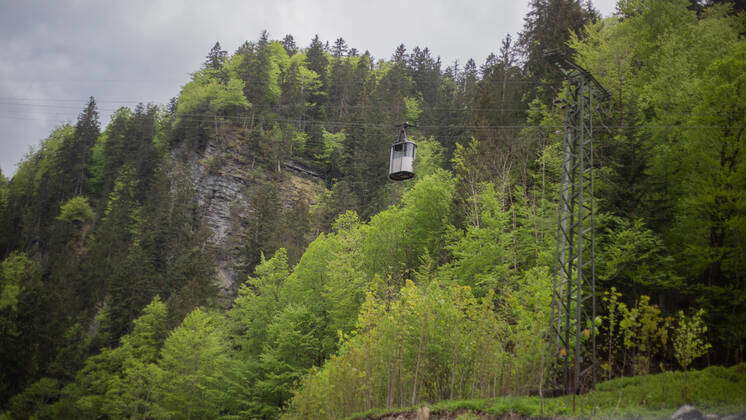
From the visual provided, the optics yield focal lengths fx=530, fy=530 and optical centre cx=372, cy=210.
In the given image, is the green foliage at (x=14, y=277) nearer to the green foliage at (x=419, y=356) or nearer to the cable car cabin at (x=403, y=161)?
the green foliage at (x=419, y=356)

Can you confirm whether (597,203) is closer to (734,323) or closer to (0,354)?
(734,323)

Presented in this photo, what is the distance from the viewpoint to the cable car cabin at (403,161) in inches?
661

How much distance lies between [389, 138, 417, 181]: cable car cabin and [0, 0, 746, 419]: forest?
13.5 ft

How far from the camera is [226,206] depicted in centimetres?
5688

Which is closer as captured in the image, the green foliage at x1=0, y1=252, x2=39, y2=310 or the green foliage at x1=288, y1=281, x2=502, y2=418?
the green foliage at x1=288, y1=281, x2=502, y2=418

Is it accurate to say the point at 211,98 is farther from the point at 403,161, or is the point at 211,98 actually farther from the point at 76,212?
the point at 403,161

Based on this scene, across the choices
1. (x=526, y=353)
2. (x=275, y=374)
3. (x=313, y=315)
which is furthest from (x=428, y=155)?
(x=526, y=353)

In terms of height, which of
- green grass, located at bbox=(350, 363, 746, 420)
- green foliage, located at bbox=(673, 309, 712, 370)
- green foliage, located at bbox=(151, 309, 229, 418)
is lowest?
green foliage, located at bbox=(151, 309, 229, 418)

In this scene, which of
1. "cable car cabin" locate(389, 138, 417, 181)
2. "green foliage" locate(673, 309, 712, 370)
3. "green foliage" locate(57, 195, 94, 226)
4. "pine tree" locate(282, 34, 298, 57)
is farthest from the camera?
"pine tree" locate(282, 34, 298, 57)

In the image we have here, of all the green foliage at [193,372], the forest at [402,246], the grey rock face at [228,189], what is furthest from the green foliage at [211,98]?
the green foliage at [193,372]

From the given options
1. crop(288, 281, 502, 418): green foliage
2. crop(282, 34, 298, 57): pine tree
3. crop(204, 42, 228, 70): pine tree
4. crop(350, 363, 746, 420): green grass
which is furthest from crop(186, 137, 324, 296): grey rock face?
crop(350, 363, 746, 420): green grass

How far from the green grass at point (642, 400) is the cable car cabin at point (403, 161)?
7048mm

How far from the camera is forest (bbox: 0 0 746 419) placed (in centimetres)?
1825

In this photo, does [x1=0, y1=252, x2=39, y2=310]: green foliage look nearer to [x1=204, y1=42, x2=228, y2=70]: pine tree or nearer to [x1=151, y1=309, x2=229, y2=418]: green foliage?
[x1=151, y1=309, x2=229, y2=418]: green foliage
